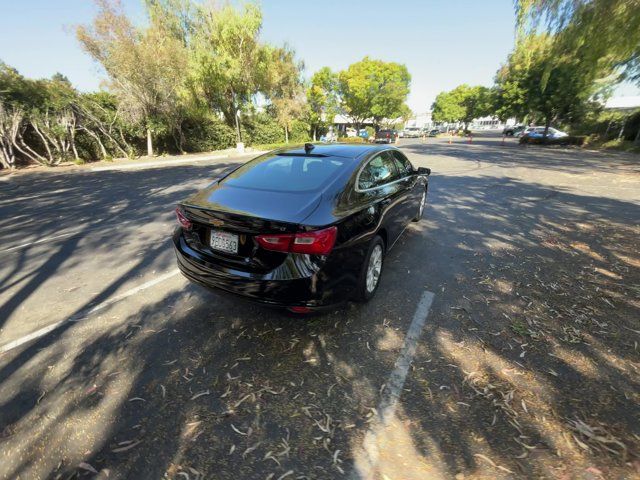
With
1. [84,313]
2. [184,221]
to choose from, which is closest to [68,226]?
[84,313]

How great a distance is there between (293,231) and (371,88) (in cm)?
5352

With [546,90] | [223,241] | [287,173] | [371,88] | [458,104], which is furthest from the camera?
[458,104]

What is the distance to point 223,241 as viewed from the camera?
2.69 metres

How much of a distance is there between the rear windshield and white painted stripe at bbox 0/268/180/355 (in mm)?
1592

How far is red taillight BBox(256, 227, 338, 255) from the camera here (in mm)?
2459

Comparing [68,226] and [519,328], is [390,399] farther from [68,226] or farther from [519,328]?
[68,226]

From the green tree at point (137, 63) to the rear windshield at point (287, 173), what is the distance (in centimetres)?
1821

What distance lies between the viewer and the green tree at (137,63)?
17094 mm

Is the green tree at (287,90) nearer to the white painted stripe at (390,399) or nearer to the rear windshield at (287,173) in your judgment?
the rear windshield at (287,173)

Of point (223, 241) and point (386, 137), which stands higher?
point (223, 241)

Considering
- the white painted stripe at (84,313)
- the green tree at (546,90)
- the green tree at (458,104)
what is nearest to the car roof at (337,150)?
the white painted stripe at (84,313)

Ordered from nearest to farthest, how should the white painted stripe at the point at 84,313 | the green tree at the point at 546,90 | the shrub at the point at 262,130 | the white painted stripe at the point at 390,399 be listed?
the white painted stripe at the point at 390,399, the white painted stripe at the point at 84,313, the green tree at the point at 546,90, the shrub at the point at 262,130

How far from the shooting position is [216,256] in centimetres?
277

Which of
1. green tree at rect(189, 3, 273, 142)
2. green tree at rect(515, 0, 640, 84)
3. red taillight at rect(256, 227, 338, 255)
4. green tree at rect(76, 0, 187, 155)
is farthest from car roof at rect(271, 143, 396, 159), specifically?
green tree at rect(189, 3, 273, 142)
